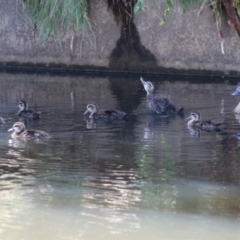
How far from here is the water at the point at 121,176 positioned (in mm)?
7395

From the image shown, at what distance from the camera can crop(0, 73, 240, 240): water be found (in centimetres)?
739

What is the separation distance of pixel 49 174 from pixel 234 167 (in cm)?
225

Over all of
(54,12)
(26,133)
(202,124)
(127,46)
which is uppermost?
(54,12)

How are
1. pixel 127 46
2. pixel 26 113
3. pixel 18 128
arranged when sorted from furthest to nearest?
pixel 127 46
pixel 26 113
pixel 18 128

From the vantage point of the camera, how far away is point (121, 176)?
930cm

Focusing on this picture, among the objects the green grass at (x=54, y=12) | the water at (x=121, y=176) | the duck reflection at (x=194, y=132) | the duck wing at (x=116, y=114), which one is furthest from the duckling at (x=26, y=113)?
the duck reflection at (x=194, y=132)

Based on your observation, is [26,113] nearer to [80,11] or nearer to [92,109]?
[92,109]

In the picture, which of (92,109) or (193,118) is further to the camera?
(92,109)

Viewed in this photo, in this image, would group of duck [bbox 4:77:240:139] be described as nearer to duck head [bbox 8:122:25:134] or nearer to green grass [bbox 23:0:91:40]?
duck head [bbox 8:122:25:134]

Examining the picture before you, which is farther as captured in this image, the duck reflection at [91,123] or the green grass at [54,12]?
the green grass at [54,12]

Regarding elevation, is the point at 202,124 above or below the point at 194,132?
above

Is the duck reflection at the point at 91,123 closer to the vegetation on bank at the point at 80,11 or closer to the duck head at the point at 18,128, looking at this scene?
the duck head at the point at 18,128

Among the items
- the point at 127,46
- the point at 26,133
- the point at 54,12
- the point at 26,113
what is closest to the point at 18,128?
the point at 26,133

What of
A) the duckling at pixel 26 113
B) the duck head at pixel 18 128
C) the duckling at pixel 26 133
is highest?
the duckling at pixel 26 113
